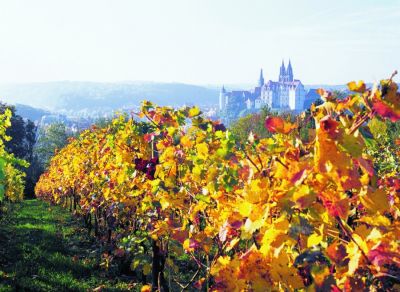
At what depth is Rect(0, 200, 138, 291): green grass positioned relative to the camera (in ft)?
21.4

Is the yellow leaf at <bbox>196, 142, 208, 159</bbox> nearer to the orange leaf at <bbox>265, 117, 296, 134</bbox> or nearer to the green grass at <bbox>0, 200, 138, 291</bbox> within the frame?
the orange leaf at <bbox>265, 117, 296, 134</bbox>

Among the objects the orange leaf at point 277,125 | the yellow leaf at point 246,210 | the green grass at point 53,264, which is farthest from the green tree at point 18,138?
the orange leaf at point 277,125

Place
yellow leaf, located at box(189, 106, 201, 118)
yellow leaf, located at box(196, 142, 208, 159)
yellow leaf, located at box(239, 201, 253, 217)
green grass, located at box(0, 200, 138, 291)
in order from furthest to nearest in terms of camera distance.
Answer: green grass, located at box(0, 200, 138, 291) < yellow leaf, located at box(189, 106, 201, 118) < yellow leaf, located at box(196, 142, 208, 159) < yellow leaf, located at box(239, 201, 253, 217)

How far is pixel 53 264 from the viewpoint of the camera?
25.5 feet

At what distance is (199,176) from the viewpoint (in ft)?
9.80

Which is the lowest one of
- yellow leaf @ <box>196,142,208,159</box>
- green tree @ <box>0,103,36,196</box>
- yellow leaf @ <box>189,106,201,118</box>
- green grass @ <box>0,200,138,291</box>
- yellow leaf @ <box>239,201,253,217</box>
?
green tree @ <box>0,103,36,196</box>

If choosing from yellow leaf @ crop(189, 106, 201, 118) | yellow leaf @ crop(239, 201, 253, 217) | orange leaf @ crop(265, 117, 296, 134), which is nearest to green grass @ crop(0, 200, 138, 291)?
yellow leaf @ crop(189, 106, 201, 118)

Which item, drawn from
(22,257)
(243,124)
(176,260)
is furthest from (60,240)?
(243,124)

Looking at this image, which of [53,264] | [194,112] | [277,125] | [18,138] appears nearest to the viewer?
[277,125]

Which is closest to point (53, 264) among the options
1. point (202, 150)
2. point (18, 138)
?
point (202, 150)

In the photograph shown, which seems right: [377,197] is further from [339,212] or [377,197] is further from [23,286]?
[23,286]

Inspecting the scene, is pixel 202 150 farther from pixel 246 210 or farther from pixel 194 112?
pixel 246 210

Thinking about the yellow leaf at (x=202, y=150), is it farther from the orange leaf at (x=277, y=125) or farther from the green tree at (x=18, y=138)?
the green tree at (x=18, y=138)

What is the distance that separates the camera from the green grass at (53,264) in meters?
6.53
